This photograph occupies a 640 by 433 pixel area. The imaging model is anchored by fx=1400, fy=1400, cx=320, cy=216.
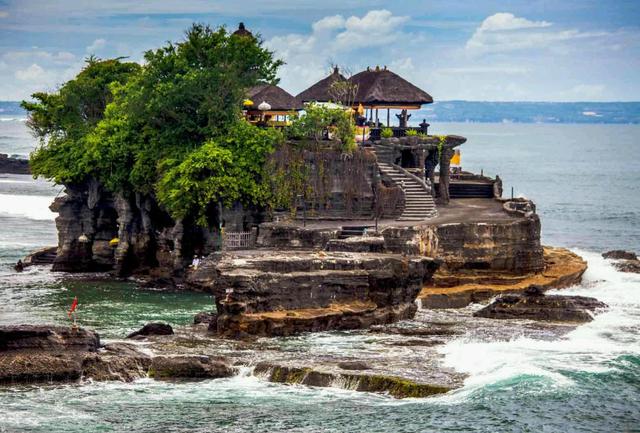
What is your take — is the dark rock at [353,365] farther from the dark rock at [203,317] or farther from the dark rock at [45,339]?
the dark rock at [203,317]

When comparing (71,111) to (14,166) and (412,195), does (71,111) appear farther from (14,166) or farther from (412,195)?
(14,166)

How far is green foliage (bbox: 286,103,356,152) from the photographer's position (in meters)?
71.0

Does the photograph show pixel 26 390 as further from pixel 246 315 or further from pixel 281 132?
pixel 281 132

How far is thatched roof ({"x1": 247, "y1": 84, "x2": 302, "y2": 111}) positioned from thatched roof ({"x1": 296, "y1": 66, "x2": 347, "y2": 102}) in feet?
4.77

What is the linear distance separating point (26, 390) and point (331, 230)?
847 inches

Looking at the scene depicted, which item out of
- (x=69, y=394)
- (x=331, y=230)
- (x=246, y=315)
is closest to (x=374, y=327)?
(x=246, y=315)

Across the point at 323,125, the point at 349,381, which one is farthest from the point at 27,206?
the point at 349,381

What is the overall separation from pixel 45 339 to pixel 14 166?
112 metres

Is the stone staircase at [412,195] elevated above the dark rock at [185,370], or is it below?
above

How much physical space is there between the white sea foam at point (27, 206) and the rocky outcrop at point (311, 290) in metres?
51.6

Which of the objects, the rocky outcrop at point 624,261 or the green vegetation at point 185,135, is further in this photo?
the rocky outcrop at point 624,261

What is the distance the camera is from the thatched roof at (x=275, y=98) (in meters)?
77.9

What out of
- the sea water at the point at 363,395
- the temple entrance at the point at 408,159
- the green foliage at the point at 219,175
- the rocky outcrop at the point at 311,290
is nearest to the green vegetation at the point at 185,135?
the green foliage at the point at 219,175

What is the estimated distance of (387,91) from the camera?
258 feet
